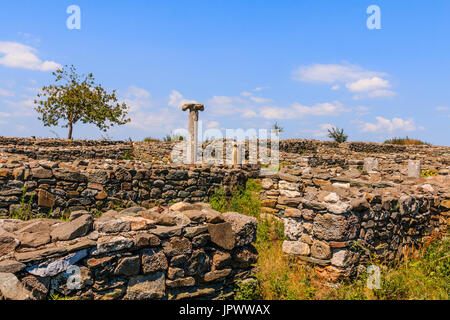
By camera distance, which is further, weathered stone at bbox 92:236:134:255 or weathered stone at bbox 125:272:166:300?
weathered stone at bbox 125:272:166:300

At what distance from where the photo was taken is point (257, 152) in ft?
54.0

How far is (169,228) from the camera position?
3.46 m

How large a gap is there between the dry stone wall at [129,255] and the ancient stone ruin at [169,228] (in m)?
0.01

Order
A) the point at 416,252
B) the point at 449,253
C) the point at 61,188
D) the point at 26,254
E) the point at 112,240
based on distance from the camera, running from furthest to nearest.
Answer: the point at 61,188 < the point at 416,252 < the point at 449,253 < the point at 112,240 < the point at 26,254

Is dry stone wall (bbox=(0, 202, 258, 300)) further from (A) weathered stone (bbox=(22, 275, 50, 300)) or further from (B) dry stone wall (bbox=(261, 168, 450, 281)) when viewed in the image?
(B) dry stone wall (bbox=(261, 168, 450, 281))

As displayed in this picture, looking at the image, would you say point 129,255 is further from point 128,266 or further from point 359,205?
point 359,205

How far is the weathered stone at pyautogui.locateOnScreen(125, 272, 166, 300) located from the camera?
3207mm

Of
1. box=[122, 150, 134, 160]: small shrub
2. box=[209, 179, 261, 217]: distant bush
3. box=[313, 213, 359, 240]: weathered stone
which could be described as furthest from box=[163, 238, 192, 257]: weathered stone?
box=[122, 150, 134, 160]: small shrub

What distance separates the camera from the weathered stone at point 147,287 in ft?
10.5

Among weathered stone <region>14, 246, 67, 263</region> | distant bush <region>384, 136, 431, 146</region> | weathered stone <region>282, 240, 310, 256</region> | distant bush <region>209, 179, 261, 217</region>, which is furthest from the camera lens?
distant bush <region>384, 136, 431, 146</region>

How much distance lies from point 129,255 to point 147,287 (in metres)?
0.40

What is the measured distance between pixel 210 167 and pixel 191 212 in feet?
20.8

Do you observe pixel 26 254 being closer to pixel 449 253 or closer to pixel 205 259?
pixel 205 259
